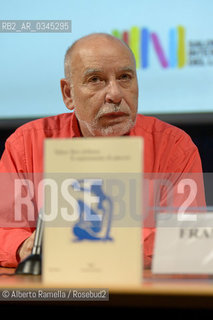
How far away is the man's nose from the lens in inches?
63.9

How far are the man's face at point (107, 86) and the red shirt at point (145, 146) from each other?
129 millimetres

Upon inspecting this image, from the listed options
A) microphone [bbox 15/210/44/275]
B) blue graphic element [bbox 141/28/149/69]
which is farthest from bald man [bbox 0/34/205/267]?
microphone [bbox 15/210/44/275]

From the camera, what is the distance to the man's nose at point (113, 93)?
1624mm

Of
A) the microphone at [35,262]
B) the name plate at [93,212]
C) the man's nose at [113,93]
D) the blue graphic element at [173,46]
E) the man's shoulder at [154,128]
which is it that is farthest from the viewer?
the blue graphic element at [173,46]

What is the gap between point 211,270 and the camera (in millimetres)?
796

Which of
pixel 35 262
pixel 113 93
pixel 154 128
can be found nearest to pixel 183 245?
pixel 35 262

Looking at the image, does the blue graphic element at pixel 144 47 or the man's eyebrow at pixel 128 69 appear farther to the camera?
the blue graphic element at pixel 144 47

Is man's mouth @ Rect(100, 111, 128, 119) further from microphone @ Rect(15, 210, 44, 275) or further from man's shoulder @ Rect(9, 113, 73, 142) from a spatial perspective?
microphone @ Rect(15, 210, 44, 275)

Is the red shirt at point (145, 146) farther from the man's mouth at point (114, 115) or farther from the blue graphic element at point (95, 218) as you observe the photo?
the blue graphic element at point (95, 218)

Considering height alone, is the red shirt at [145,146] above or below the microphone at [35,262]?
above

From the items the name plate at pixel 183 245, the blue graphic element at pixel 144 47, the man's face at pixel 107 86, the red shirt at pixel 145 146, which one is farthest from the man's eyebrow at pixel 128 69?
the name plate at pixel 183 245

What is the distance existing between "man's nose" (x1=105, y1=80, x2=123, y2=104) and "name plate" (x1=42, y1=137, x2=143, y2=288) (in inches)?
33.0

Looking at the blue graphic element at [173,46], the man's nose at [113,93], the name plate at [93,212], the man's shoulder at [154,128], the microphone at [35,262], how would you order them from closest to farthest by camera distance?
1. the name plate at [93,212]
2. the microphone at [35,262]
3. the man's nose at [113,93]
4. the man's shoulder at [154,128]
5. the blue graphic element at [173,46]

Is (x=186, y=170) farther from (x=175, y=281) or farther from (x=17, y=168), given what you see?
(x=175, y=281)
